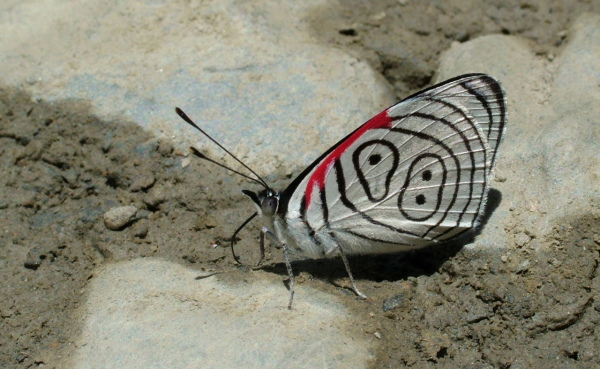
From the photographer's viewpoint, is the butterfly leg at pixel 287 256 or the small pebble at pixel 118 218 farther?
the small pebble at pixel 118 218

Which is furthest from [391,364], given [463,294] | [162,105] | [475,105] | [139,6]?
[139,6]

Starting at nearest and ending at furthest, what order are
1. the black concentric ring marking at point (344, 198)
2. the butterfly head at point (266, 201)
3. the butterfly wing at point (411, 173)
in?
the butterfly wing at point (411, 173)
the black concentric ring marking at point (344, 198)
the butterfly head at point (266, 201)

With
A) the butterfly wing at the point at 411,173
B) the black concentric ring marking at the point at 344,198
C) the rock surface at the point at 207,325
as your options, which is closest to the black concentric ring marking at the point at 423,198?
the butterfly wing at the point at 411,173

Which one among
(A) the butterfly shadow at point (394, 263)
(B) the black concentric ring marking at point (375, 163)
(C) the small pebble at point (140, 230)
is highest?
(B) the black concentric ring marking at point (375, 163)

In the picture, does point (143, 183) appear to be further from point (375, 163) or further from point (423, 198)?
point (423, 198)

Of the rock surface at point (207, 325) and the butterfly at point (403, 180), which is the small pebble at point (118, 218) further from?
the butterfly at point (403, 180)

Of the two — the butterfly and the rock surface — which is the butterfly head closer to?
the butterfly

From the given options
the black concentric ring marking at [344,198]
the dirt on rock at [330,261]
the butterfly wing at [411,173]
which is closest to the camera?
the dirt on rock at [330,261]

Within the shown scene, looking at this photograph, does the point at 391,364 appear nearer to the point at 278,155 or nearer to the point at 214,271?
the point at 214,271
